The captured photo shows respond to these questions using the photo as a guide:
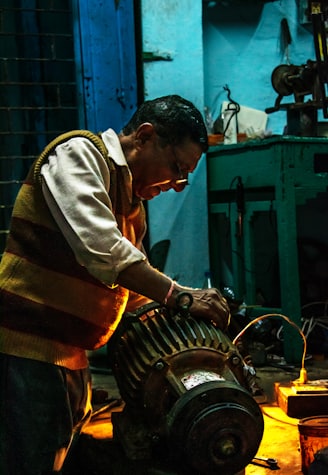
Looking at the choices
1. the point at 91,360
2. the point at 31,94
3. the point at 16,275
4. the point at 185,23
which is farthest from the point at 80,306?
the point at 185,23

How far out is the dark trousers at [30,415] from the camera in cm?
203

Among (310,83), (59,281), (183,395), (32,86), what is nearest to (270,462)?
(183,395)

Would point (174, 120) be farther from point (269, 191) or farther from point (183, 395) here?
point (269, 191)

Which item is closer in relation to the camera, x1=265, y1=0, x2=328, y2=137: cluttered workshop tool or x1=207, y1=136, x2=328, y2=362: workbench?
x1=207, y1=136, x2=328, y2=362: workbench

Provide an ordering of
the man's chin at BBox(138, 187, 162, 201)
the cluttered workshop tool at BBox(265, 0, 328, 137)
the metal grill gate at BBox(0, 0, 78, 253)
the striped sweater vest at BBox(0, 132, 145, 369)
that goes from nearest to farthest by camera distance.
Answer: the striped sweater vest at BBox(0, 132, 145, 369) < the man's chin at BBox(138, 187, 162, 201) < the cluttered workshop tool at BBox(265, 0, 328, 137) < the metal grill gate at BBox(0, 0, 78, 253)

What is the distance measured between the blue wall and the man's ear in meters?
2.36

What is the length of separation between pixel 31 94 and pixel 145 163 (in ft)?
8.67

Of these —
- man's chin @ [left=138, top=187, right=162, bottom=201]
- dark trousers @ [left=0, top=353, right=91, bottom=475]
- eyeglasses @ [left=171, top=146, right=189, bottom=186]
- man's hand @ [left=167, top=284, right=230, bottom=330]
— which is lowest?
dark trousers @ [left=0, top=353, right=91, bottom=475]

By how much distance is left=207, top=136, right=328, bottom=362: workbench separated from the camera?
409cm

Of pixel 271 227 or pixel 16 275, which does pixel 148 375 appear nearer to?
pixel 16 275

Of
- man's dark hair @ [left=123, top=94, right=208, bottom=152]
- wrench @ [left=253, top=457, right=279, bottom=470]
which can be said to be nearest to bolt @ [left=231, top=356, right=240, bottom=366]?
wrench @ [left=253, top=457, right=279, bottom=470]

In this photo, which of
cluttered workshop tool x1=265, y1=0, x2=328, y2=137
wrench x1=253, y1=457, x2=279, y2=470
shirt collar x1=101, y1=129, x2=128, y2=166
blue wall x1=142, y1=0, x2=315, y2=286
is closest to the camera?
shirt collar x1=101, y1=129, x2=128, y2=166

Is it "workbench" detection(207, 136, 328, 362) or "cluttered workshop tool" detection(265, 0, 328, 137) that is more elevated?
"cluttered workshop tool" detection(265, 0, 328, 137)

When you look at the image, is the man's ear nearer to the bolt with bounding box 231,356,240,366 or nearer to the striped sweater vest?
the striped sweater vest
